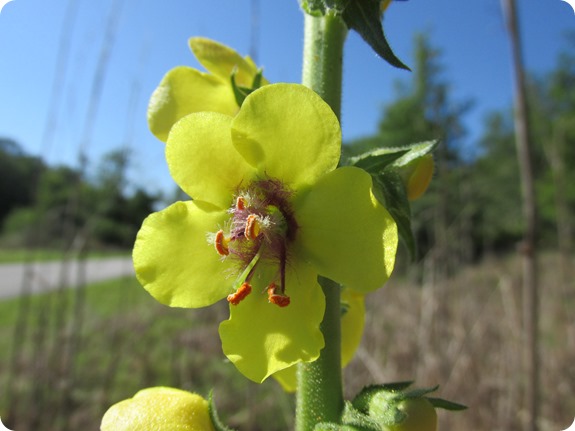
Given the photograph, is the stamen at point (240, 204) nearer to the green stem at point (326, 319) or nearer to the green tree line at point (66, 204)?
the green stem at point (326, 319)

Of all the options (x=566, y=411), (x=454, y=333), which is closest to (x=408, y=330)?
(x=454, y=333)

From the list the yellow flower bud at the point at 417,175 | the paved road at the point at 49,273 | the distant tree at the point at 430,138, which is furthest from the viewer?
the paved road at the point at 49,273

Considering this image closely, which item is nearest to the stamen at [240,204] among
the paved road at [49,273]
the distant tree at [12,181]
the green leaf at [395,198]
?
the green leaf at [395,198]

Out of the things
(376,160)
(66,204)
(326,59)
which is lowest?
(376,160)

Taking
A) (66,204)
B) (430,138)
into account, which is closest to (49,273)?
(66,204)

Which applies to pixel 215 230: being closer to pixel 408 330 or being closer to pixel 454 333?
pixel 454 333

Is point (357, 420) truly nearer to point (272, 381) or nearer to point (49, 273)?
point (272, 381)

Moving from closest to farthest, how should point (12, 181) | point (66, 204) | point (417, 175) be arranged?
point (417, 175), point (66, 204), point (12, 181)
